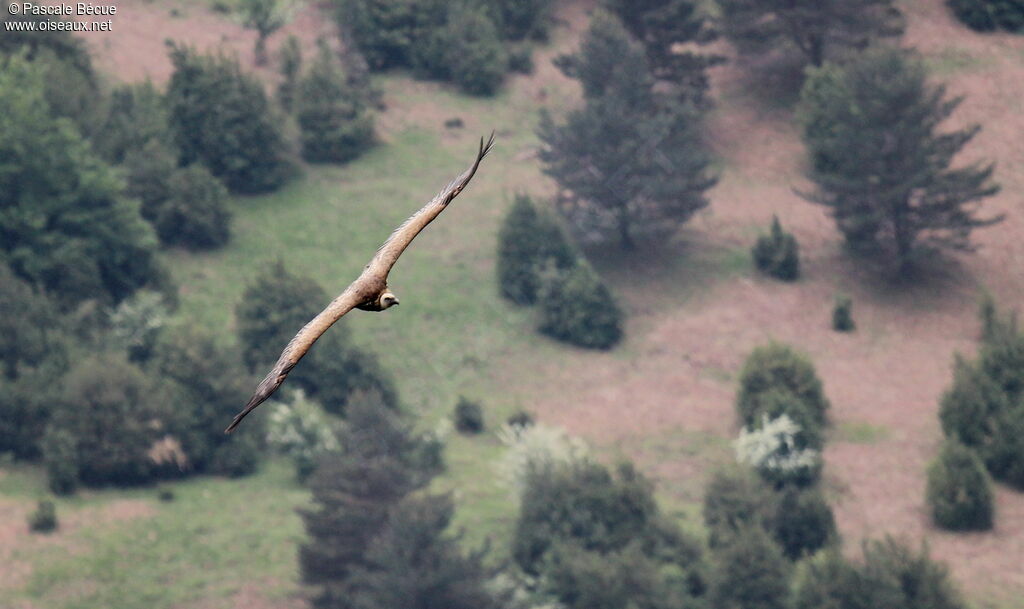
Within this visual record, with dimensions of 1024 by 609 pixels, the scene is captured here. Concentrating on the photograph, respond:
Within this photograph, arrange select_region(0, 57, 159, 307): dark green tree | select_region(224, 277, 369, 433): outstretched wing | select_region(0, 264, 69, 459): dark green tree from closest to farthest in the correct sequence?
select_region(224, 277, 369, 433): outstretched wing → select_region(0, 264, 69, 459): dark green tree → select_region(0, 57, 159, 307): dark green tree

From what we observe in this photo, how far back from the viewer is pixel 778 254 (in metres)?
67.6

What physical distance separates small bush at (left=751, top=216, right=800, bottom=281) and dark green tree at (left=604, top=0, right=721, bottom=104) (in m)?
11.5

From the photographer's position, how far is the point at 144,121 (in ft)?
229

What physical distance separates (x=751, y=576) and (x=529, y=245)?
2308cm

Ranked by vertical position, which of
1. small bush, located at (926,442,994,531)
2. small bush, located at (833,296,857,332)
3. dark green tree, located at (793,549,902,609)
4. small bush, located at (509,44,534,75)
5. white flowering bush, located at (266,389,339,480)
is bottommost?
small bush, located at (509,44,534,75)

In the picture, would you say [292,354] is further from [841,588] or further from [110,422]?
[110,422]

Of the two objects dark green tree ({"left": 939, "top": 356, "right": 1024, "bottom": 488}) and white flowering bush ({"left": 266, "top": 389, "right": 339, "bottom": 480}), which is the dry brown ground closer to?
dark green tree ({"left": 939, "top": 356, "right": 1024, "bottom": 488})

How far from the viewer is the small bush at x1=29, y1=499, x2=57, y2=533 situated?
4928 cm

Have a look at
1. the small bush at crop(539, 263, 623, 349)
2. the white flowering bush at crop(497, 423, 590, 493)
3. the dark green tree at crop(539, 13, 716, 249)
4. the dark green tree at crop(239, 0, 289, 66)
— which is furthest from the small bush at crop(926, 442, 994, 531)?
the dark green tree at crop(239, 0, 289, 66)

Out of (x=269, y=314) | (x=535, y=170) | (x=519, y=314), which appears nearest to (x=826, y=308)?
(x=519, y=314)

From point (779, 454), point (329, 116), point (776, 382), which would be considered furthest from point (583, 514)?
point (329, 116)

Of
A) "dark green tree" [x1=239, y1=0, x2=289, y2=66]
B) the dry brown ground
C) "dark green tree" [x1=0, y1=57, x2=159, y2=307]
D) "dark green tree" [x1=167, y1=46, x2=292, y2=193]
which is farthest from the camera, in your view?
"dark green tree" [x1=239, y1=0, x2=289, y2=66]

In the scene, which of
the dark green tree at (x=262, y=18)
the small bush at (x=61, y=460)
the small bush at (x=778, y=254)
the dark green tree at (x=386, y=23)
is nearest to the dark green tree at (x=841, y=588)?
the small bush at (x=778, y=254)

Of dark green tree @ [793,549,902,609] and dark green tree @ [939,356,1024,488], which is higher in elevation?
dark green tree @ [793,549,902,609]
